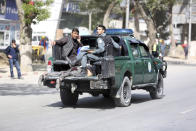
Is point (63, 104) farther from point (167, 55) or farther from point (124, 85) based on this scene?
point (167, 55)

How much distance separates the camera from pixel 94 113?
40.9ft

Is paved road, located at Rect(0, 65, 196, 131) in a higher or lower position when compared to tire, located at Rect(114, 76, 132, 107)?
lower

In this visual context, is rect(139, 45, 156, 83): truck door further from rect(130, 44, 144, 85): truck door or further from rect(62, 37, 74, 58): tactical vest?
rect(62, 37, 74, 58): tactical vest

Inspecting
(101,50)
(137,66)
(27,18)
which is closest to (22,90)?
(137,66)

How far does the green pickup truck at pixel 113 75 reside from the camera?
41.5ft

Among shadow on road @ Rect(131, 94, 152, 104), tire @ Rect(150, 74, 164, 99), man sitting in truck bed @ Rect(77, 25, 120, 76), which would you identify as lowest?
shadow on road @ Rect(131, 94, 152, 104)

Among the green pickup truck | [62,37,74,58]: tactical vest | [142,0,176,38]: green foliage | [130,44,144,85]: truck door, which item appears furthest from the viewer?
[142,0,176,38]: green foliage

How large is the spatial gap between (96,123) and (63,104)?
383 cm

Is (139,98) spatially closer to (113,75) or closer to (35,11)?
(113,75)

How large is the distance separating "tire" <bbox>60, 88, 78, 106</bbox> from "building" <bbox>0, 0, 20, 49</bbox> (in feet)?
81.9

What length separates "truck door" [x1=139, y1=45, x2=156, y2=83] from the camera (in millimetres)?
14952

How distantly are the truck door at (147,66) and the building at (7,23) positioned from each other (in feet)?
79.7

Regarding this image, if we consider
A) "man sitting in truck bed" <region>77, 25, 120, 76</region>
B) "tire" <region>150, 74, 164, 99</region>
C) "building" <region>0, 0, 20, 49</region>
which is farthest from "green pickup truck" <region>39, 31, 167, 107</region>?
"building" <region>0, 0, 20, 49</region>

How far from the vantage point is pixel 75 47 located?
13.9 metres
